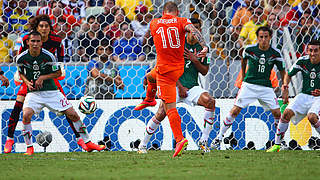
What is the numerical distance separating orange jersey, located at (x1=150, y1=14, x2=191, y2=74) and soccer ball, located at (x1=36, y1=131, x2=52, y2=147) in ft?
8.91

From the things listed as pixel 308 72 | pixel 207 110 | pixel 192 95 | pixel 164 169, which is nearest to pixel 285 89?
pixel 308 72

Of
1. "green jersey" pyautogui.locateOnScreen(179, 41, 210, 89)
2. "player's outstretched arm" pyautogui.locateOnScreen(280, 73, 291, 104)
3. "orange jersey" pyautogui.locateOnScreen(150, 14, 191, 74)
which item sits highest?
"orange jersey" pyautogui.locateOnScreen(150, 14, 191, 74)

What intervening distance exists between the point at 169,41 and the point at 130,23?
327cm

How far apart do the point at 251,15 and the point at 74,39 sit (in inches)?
124

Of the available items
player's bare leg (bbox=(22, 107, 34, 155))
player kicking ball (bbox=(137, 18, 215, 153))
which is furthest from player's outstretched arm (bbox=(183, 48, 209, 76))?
player's bare leg (bbox=(22, 107, 34, 155))

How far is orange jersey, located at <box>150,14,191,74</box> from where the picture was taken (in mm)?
5914

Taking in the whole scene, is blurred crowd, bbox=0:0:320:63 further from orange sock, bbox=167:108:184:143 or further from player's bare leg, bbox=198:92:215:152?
orange sock, bbox=167:108:184:143

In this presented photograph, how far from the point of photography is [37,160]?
5969 millimetres

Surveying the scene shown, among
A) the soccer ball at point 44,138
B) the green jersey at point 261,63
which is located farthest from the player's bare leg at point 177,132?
the soccer ball at point 44,138

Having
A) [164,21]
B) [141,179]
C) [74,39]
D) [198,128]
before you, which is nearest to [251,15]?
[198,128]

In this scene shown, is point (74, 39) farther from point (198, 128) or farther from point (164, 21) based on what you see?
point (164, 21)

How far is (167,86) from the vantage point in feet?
19.5

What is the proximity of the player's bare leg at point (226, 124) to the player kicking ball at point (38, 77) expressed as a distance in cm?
207

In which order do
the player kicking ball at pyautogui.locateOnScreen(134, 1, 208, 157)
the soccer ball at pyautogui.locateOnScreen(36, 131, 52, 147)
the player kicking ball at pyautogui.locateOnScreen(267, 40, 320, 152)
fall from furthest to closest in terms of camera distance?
the soccer ball at pyautogui.locateOnScreen(36, 131, 52, 147) < the player kicking ball at pyautogui.locateOnScreen(267, 40, 320, 152) < the player kicking ball at pyautogui.locateOnScreen(134, 1, 208, 157)
